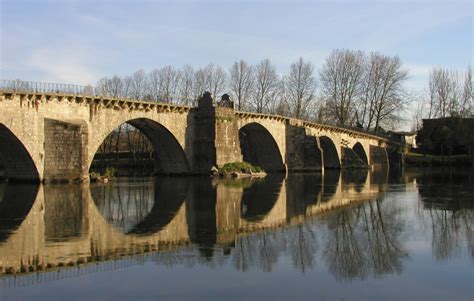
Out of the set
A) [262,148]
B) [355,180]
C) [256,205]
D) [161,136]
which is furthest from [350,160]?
[256,205]

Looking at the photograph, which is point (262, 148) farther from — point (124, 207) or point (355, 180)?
point (124, 207)

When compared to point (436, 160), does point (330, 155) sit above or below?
above

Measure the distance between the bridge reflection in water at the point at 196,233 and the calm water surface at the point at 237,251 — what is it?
1.3 inches

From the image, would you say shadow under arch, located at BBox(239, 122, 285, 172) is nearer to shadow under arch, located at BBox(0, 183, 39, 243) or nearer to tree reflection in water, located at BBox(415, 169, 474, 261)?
shadow under arch, located at BBox(0, 183, 39, 243)

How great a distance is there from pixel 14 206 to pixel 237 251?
40.4ft

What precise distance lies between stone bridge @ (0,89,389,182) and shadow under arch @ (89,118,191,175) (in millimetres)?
88

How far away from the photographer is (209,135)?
4634 centimetres

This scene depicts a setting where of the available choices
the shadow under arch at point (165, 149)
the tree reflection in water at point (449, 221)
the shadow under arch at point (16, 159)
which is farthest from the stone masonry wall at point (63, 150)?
the tree reflection in water at point (449, 221)

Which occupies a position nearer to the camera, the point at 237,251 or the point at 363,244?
the point at 237,251

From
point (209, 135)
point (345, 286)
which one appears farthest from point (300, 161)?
point (345, 286)

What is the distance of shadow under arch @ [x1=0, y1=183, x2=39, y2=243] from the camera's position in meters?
14.9

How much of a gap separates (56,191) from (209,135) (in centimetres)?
2054

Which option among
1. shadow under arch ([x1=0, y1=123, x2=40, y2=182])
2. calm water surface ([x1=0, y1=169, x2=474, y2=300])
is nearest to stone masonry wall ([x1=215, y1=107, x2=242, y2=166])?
shadow under arch ([x1=0, y1=123, x2=40, y2=182])

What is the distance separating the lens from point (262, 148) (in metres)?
59.3
